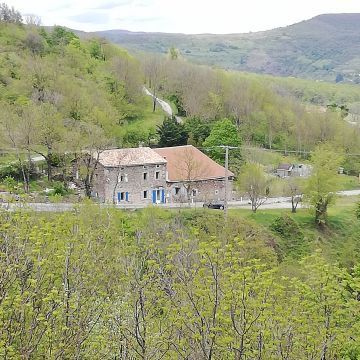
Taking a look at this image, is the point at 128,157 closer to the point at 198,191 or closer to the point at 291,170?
the point at 198,191

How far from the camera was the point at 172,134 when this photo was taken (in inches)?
2009

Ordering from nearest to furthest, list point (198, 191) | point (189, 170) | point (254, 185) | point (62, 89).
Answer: point (189, 170) < point (254, 185) < point (198, 191) < point (62, 89)

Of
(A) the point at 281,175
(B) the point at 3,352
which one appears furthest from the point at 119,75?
(B) the point at 3,352

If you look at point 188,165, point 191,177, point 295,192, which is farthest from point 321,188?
point 188,165

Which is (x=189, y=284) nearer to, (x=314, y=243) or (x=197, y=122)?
(x=314, y=243)

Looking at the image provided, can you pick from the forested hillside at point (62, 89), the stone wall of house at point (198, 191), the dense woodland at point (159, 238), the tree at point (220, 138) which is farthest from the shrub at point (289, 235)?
the forested hillside at point (62, 89)

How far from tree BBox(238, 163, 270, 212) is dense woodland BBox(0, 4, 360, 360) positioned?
0.15 m

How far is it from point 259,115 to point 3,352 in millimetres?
58595

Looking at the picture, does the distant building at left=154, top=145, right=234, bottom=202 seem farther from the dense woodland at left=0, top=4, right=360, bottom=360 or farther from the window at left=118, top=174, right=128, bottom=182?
the window at left=118, top=174, right=128, bottom=182

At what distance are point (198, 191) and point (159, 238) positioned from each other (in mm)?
20855

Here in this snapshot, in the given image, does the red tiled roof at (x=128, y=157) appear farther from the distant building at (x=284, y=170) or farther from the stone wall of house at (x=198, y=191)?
the distant building at (x=284, y=170)

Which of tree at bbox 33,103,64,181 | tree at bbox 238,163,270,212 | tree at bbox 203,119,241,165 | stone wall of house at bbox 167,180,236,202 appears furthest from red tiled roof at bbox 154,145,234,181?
tree at bbox 33,103,64,181

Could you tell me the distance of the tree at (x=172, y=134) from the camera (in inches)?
2010

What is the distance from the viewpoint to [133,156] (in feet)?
136
